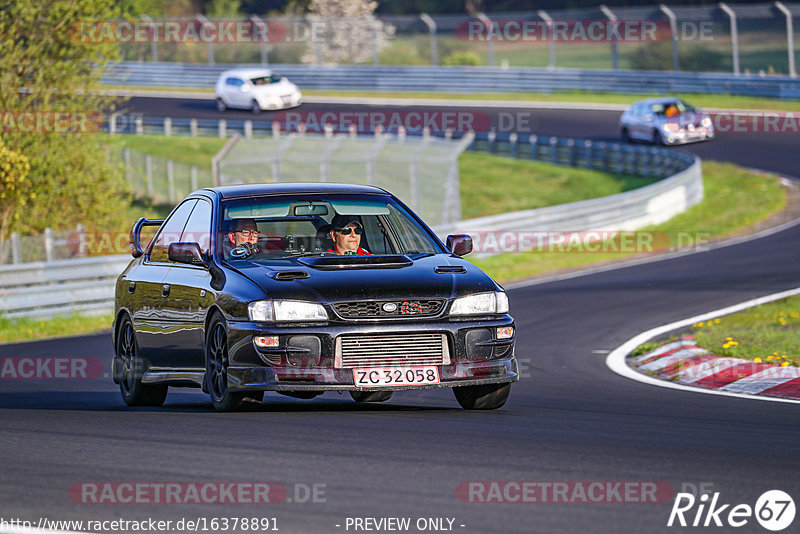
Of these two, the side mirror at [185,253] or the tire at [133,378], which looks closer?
the side mirror at [185,253]

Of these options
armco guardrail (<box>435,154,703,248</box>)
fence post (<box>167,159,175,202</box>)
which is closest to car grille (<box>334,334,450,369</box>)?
armco guardrail (<box>435,154,703,248</box>)

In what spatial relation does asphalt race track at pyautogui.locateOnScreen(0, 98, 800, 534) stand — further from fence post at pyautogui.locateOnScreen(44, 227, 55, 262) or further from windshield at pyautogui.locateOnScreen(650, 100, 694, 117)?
windshield at pyautogui.locateOnScreen(650, 100, 694, 117)

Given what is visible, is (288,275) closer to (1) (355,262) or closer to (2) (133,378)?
(1) (355,262)

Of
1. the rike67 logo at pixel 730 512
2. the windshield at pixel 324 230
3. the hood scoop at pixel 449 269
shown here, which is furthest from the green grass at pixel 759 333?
the rike67 logo at pixel 730 512

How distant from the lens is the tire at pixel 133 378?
34.6 feet

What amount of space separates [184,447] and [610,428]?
253 cm

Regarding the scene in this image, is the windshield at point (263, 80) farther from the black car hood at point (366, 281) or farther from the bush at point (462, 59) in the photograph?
the black car hood at point (366, 281)

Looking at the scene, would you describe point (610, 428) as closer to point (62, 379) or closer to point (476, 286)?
point (476, 286)

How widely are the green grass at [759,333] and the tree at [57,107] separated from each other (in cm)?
1490

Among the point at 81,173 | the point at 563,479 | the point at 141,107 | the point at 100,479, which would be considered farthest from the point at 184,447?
the point at 141,107

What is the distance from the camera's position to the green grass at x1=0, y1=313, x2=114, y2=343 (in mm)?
19000

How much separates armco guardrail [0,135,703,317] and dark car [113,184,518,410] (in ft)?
32.2

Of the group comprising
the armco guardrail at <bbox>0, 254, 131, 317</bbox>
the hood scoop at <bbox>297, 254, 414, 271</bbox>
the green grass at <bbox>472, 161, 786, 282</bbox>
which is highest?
the hood scoop at <bbox>297, 254, 414, 271</bbox>

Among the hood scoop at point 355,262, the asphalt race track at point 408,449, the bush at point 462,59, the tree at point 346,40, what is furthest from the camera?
the bush at point 462,59
